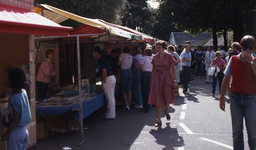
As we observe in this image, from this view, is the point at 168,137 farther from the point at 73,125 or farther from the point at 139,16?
the point at 139,16

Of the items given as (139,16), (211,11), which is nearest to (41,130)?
(211,11)

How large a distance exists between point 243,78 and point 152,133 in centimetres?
272

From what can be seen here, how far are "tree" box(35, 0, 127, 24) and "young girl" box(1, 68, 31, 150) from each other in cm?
2000

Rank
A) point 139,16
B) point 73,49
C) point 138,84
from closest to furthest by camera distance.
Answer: point 138,84 → point 73,49 → point 139,16

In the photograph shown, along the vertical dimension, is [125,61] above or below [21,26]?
below

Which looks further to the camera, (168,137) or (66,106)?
(168,137)

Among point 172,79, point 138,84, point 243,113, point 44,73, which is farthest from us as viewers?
point 138,84

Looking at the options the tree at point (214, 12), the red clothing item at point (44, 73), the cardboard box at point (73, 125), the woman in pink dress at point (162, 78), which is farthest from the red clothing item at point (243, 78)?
the tree at point (214, 12)

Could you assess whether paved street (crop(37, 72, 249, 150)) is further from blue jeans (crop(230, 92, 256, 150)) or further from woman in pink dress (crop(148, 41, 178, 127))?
blue jeans (crop(230, 92, 256, 150))

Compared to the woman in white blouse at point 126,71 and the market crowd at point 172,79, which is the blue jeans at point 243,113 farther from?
the woman in white blouse at point 126,71

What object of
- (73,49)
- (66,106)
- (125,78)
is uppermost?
(73,49)

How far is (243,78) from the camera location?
396 cm

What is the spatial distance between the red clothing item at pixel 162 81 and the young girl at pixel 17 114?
3.66m

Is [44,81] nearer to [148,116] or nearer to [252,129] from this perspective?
[148,116]
